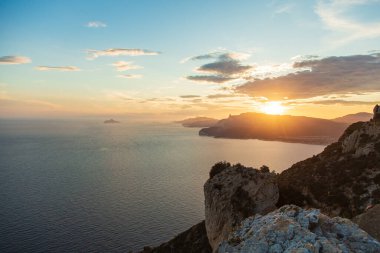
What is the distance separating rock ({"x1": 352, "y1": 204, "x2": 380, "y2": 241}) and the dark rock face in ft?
122

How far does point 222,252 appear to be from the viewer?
52.1ft

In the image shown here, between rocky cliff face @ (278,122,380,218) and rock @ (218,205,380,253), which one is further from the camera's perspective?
rocky cliff face @ (278,122,380,218)

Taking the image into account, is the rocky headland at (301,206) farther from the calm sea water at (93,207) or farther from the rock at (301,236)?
the calm sea water at (93,207)

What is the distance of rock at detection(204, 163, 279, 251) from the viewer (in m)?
41.4

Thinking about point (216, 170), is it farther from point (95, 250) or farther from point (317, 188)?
point (95, 250)

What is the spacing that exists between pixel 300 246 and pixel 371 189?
46.6 m

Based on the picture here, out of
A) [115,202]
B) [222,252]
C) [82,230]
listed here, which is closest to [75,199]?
[115,202]

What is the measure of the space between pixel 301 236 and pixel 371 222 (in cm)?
687

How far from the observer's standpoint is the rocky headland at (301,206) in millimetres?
13805

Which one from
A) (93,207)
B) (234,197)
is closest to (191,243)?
(234,197)

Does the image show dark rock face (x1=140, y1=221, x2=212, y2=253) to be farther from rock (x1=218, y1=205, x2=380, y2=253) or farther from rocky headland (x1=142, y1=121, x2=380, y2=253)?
rock (x1=218, y1=205, x2=380, y2=253)

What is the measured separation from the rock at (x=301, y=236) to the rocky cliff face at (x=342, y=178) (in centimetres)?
3264

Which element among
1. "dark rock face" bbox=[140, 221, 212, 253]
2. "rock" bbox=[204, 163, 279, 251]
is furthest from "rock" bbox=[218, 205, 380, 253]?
"dark rock face" bbox=[140, 221, 212, 253]

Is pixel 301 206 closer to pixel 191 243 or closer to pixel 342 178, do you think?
pixel 342 178
